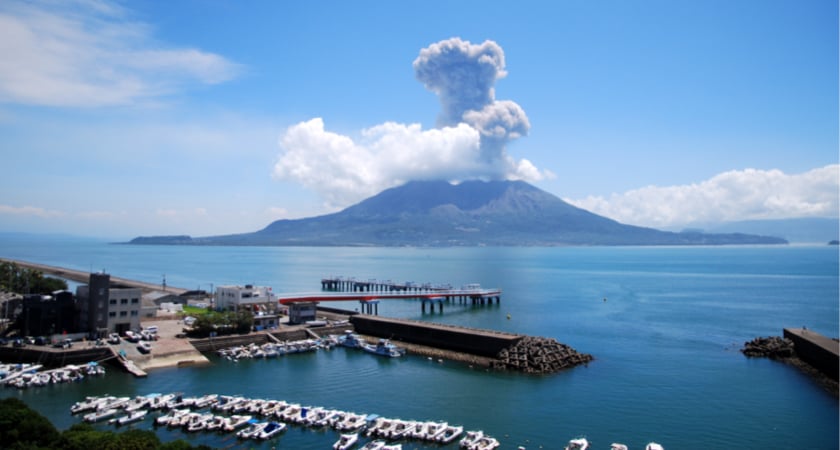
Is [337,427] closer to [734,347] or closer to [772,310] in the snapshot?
[734,347]

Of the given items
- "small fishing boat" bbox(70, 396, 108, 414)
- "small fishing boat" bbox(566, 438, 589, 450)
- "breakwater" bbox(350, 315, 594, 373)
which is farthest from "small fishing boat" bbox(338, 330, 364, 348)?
"small fishing boat" bbox(566, 438, 589, 450)

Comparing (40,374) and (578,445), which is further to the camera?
(40,374)

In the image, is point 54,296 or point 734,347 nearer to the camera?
point 54,296

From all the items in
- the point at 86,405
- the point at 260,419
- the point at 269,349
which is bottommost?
the point at 260,419

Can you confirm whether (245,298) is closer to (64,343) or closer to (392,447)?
(64,343)

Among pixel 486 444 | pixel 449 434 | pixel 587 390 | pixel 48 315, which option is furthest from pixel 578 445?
pixel 48 315

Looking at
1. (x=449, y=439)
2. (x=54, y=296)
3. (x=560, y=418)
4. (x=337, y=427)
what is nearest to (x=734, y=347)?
(x=560, y=418)

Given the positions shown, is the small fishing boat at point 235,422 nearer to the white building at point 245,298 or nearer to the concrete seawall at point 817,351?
the white building at point 245,298
